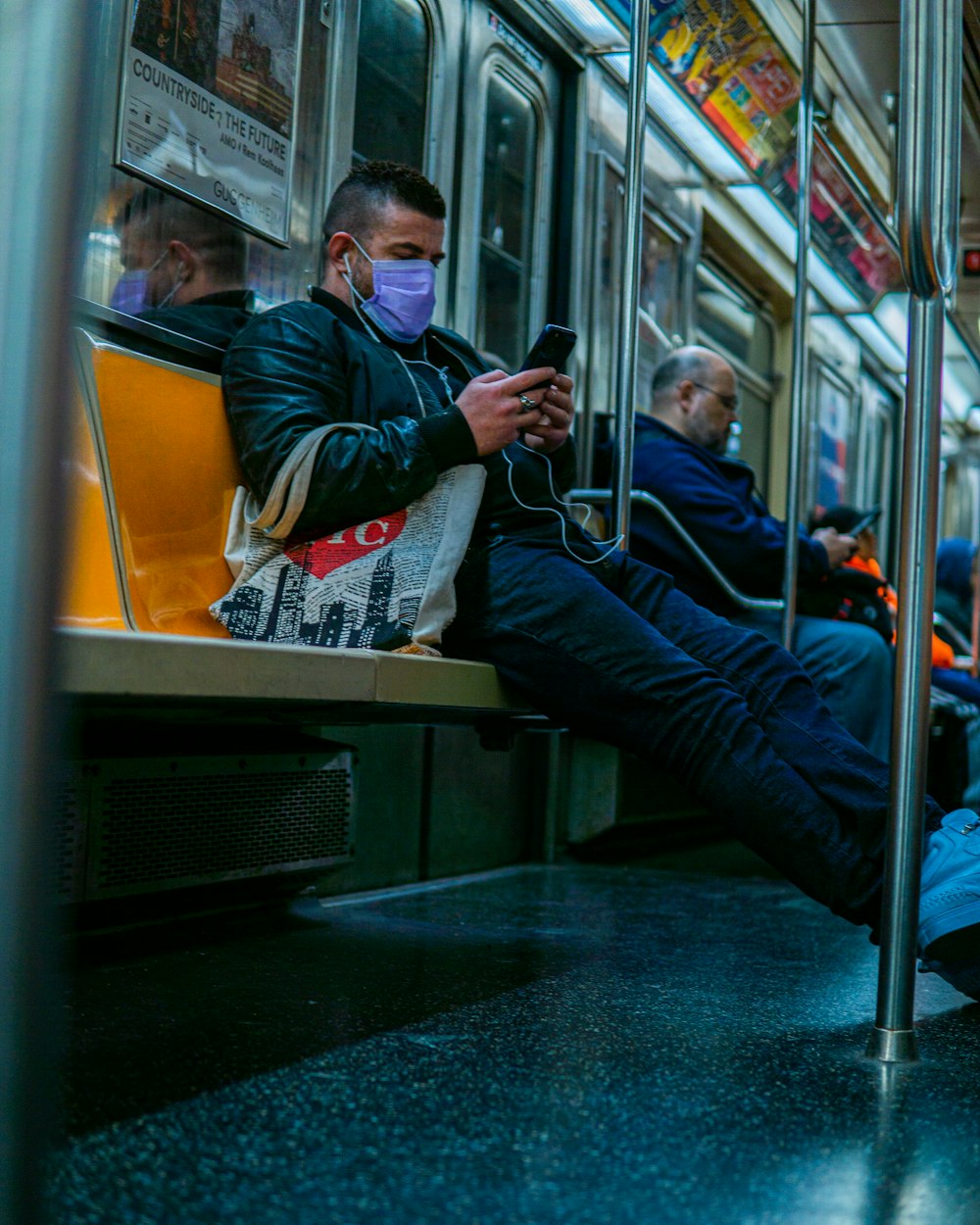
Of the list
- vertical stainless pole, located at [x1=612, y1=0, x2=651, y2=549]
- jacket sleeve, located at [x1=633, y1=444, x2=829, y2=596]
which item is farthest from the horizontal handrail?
vertical stainless pole, located at [x1=612, y1=0, x2=651, y2=549]

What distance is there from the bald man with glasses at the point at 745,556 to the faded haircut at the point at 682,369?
247mm

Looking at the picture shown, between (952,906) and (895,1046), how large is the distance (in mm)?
249

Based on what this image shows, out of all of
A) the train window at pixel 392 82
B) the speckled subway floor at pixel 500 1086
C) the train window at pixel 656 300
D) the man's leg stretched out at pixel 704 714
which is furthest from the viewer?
the train window at pixel 656 300

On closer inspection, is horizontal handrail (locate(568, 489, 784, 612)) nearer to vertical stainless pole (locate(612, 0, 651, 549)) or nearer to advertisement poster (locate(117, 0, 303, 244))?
vertical stainless pole (locate(612, 0, 651, 549))

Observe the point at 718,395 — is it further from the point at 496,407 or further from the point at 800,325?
the point at 496,407

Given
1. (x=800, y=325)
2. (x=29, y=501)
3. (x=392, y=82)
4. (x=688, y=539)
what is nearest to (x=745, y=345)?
(x=800, y=325)

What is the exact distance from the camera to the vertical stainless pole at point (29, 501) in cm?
69

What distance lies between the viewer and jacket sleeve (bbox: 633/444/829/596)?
380cm

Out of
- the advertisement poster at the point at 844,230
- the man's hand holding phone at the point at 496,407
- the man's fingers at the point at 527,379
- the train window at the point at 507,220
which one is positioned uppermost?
the advertisement poster at the point at 844,230

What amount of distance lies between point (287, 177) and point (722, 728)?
160 centimetres

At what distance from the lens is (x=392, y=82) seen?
3.39 m

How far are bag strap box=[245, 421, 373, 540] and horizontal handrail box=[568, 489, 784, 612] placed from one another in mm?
1352

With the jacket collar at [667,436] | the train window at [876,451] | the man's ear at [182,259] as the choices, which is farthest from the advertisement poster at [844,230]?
the man's ear at [182,259]

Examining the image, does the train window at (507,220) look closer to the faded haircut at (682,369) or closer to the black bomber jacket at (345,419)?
the faded haircut at (682,369)
